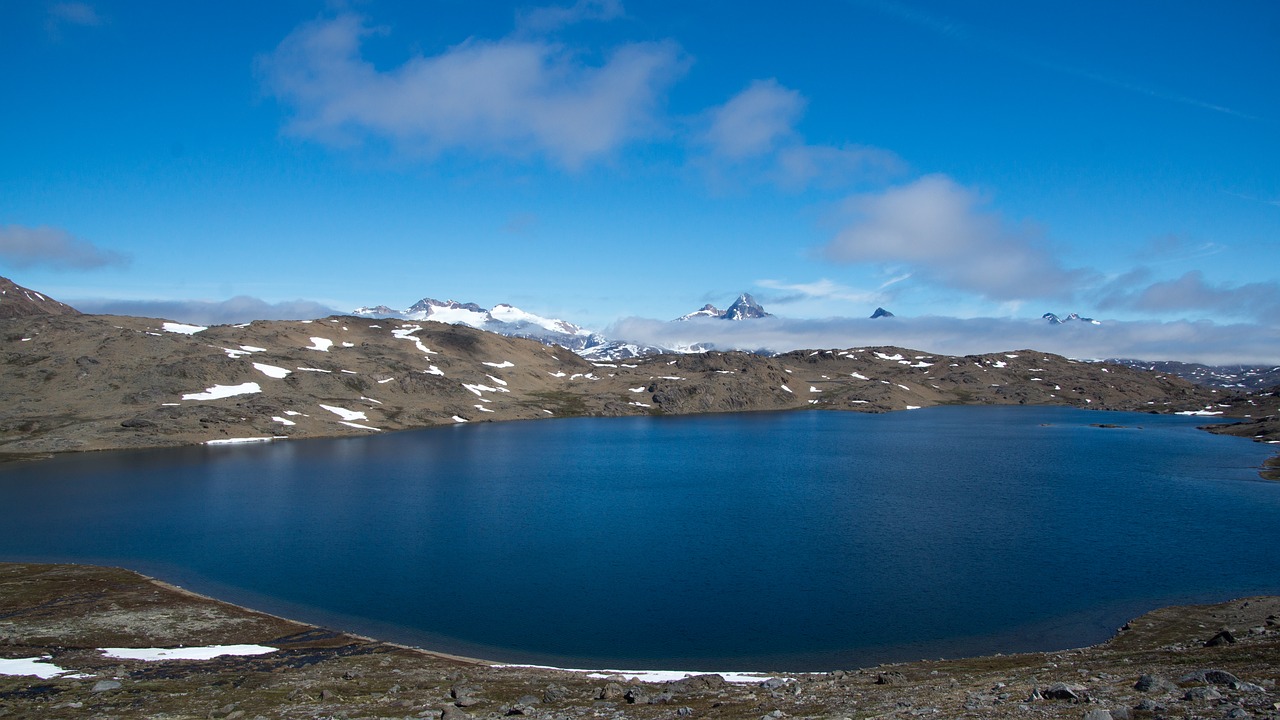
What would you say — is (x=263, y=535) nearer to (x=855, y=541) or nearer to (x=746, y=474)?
(x=855, y=541)

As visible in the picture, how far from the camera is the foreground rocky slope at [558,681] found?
23422mm

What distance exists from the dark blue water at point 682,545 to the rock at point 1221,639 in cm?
807

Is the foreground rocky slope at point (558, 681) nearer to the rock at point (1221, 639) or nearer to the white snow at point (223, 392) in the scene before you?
the rock at point (1221, 639)

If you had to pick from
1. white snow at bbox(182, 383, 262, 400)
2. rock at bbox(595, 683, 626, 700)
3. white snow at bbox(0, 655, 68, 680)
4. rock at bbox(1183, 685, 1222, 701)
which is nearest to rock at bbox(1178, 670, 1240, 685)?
rock at bbox(1183, 685, 1222, 701)

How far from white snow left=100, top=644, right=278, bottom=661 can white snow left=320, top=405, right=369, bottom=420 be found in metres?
149

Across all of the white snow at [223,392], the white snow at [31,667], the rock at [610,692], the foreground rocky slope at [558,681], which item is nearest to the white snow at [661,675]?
the foreground rocky slope at [558,681]

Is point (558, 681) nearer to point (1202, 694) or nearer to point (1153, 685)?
point (1153, 685)

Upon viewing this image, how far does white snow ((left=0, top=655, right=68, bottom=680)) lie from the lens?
33.2 metres

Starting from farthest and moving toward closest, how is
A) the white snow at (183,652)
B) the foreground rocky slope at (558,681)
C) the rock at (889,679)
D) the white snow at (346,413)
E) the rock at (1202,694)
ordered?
the white snow at (346,413)
the white snow at (183,652)
the rock at (889,679)
the foreground rocky slope at (558,681)
the rock at (1202,694)

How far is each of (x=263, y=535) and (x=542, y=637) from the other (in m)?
39.4

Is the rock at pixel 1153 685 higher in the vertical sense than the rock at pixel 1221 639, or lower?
higher

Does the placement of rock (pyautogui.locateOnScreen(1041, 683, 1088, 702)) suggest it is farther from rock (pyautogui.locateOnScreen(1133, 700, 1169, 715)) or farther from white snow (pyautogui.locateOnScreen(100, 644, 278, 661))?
white snow (pyautogui.locateOnScreen(100, 644, 278, 661))

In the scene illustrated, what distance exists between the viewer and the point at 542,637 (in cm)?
4378

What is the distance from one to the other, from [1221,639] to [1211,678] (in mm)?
14174
